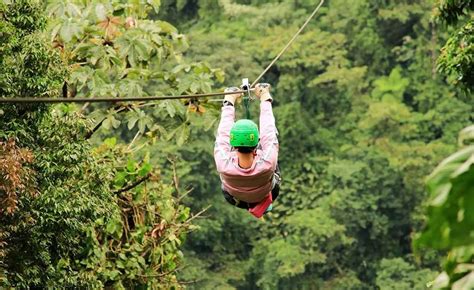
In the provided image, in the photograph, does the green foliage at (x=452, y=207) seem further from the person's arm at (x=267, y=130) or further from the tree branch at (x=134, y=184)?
the tree branch at (x=134, y=184)

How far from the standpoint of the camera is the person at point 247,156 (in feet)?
10.5

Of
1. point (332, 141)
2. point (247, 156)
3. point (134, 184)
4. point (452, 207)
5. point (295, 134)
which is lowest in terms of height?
point (452, 207)

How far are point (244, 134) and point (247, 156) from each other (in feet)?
0.44

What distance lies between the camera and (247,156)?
10.6ft

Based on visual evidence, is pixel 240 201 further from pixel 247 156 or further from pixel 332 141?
pixel 332 141

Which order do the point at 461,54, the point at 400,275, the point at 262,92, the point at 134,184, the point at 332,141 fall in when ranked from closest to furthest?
the point at 262,92, the point at 134,184, the point at 461,54, the point at 400,275, the point at 332,141

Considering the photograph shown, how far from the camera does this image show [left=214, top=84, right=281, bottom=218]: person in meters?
3.19

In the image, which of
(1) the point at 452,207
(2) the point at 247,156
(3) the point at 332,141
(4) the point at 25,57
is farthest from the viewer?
(3) the point at 332,141

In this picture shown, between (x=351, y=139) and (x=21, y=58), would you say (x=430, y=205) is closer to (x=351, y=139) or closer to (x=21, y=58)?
(x=21, y=58)

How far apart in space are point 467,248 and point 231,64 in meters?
17.7

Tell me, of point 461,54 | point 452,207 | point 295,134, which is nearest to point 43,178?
point 461,54

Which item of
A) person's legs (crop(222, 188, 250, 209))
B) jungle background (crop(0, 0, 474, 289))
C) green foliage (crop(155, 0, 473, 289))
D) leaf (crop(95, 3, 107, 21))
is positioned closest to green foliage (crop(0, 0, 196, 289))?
leaf (crop(95, 3, 107, 21))

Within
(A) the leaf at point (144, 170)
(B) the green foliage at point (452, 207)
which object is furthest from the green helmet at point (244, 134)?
(B) the green foliage at point (452, 207)

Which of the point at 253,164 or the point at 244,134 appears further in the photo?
the point at 253,164
